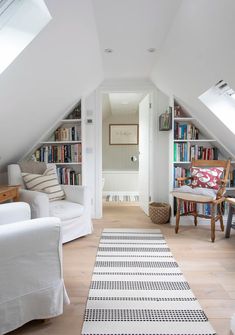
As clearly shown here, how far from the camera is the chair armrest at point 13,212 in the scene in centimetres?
180

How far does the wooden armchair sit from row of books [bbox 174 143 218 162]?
0.65 ft

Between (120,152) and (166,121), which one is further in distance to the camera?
(120,152)

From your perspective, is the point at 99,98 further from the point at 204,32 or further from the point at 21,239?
the point at 21,239

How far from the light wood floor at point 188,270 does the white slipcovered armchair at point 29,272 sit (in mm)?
117

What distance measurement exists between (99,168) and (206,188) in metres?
1.61

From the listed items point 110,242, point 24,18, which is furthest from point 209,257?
point 24,18

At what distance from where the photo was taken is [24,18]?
166 cm

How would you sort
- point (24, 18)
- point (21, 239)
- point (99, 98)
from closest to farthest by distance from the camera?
point (21, 239) < point (24, 18) < point (99, 98)

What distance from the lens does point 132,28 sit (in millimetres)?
2172

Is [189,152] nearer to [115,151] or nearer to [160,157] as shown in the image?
[160,157]

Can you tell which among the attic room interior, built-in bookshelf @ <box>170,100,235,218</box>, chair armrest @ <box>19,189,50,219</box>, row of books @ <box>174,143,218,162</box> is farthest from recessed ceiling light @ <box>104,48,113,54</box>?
chair armrest @ <box>19,189,50,219</box>

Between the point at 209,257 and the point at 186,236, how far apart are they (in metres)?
0.61

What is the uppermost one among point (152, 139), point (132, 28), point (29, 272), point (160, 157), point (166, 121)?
point (132, 28)

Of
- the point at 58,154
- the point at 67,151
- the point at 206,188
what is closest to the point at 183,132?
the point at 206,188
